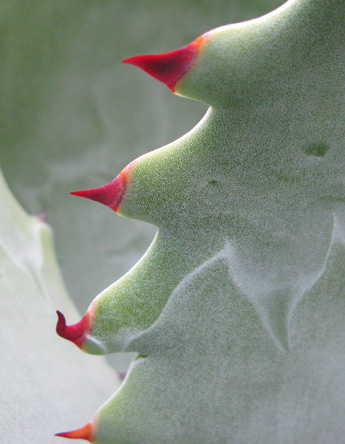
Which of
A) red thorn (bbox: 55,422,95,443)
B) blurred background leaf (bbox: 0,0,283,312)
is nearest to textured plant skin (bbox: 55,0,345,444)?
red thorn (bbox: 55,422,95,443)

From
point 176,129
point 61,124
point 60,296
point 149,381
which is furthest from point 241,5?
point 149,381

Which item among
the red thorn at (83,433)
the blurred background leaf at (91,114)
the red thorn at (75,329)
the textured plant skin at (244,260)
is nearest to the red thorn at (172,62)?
the textured plant skin at (244,260)

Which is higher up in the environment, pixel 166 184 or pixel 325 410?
pixel 166 184

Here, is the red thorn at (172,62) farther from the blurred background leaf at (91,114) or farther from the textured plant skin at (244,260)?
the blurred background leaf at (91,114)

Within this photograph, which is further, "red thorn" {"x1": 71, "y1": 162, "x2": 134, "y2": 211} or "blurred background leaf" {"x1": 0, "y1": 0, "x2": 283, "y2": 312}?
"blurred background leaf" {"x1": 0, "y1": 0, "x2": 283, "y2": 312}

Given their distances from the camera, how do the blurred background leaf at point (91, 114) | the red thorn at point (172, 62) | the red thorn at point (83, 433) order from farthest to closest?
the blurred background leaf at point (91, 114) < the red thorn at point (83, 433) < the red thorn at point (172, 62)

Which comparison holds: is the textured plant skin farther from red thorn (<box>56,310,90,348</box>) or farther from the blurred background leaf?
the blurred background leaf

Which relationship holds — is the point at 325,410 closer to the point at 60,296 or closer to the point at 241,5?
the point at 60,296
